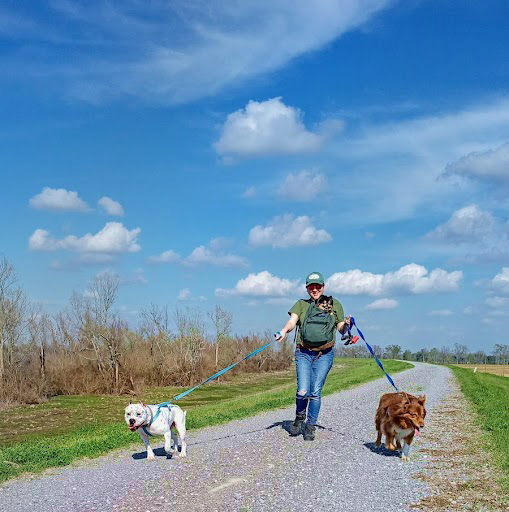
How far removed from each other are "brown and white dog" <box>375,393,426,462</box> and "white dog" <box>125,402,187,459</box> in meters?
3.24

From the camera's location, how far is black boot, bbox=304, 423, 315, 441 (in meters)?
10.2

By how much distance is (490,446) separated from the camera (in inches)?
399

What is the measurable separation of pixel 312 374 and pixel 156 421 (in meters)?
2.91

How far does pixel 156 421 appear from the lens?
29.4 feet

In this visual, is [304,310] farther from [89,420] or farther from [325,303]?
[89,420]

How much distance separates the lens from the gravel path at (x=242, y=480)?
6.70 metres

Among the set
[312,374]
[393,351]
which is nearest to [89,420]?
[312,374]

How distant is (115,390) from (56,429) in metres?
18.5

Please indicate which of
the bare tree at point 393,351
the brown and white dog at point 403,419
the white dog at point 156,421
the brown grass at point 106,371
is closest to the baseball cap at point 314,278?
the brown and white dog at point 403,419

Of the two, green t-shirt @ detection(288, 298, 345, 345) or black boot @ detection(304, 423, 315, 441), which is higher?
green t-shirt @ detection(288, 298, 345, 345)

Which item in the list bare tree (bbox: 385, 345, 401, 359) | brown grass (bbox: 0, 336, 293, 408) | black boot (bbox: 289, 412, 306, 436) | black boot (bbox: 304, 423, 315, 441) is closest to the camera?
black boot (bbox: 304, 423, 315, 441)

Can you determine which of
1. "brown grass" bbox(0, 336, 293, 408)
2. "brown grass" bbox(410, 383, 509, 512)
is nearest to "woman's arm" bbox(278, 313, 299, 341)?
"brown grass" bbox(410, 383, 509, 512)

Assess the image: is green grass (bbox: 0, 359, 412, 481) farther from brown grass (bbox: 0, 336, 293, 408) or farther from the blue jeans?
the blue jeans

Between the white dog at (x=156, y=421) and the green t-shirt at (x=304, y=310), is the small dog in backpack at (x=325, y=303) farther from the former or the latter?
the white dog at (x=156, y=421)
